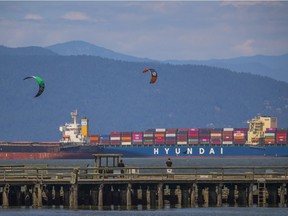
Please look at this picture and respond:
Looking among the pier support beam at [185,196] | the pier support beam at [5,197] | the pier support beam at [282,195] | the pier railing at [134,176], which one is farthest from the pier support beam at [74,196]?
the pier support beam at [282,195]

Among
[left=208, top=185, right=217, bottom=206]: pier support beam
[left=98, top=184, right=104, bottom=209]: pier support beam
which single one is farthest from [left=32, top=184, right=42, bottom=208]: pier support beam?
[left=208, top=185, right=217, bottom=206]: pier support beam

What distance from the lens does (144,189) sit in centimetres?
6319

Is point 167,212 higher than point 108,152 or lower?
lower

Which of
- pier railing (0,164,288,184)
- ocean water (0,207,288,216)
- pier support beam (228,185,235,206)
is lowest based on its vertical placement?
ocean water (0,207,288,216)

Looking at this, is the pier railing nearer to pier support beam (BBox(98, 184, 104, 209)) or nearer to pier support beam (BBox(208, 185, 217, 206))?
pier support beam (BBox(98, 184, 104, 209))

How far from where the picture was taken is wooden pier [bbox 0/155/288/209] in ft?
205

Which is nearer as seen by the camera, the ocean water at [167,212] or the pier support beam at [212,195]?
the ocean water at [167,212]

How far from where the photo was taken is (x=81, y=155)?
18462 centimetres

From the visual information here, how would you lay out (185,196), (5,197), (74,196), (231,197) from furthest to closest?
1. (231,197)
2. (5,197)
3. (185,196)
4. (74,196)

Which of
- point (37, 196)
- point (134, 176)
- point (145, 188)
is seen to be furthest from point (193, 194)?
point (37, 196)

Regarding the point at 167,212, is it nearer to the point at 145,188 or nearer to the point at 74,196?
the point at 145,188

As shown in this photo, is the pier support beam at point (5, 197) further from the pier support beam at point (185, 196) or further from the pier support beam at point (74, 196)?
the pier support beam at point (185, 196)

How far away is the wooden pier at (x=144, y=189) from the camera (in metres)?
62.4

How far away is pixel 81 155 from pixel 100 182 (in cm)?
12258
